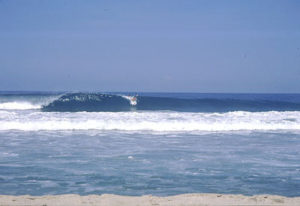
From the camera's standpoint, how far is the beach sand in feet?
13.4

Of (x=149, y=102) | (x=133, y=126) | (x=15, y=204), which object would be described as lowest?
(x=15, y=204)

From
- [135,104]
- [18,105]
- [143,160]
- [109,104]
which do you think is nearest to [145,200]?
[143,160]

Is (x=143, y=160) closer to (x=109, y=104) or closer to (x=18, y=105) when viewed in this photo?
(x=109, y=104)

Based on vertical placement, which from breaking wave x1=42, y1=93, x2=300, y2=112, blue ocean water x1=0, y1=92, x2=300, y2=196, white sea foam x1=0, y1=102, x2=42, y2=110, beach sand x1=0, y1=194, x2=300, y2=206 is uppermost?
breaking wave x1=42, y1=93, x2=300, y2=112

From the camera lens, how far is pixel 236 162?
22.6 feet

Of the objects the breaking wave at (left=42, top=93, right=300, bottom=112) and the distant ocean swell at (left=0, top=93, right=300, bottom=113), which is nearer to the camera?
the distant ocean swell at (left=0, top=93, right=300, bottom=113)

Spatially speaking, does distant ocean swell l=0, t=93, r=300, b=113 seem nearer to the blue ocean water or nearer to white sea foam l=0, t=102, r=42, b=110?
white sea foam l=0, t=102, r=42, b=110

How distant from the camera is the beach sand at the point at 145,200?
13.4ft

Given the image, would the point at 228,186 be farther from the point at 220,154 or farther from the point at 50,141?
the point at 50,141

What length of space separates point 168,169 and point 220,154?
2.06 meters

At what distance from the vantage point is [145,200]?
424 cm

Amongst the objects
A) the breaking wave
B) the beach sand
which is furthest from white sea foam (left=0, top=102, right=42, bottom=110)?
the beach sand

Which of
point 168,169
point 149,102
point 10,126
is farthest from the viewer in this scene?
point 149,102

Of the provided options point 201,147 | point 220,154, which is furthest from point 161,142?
point 220,154
